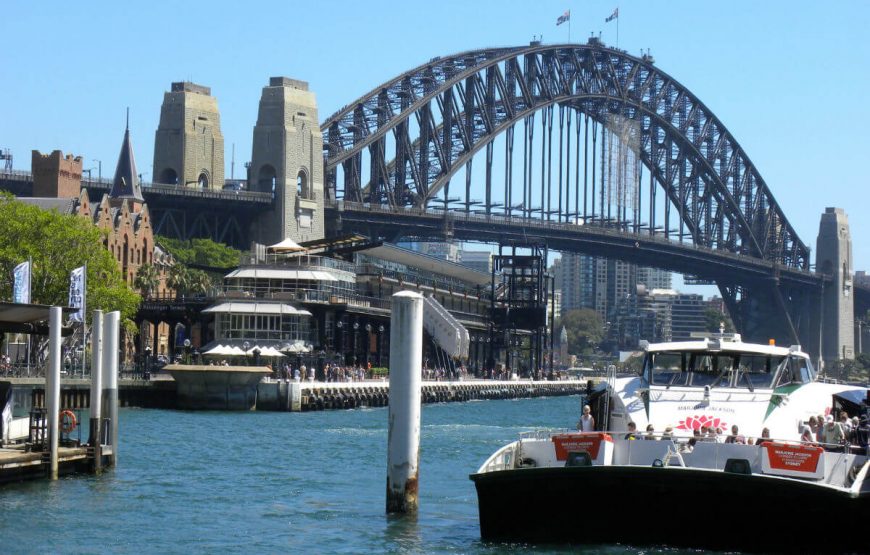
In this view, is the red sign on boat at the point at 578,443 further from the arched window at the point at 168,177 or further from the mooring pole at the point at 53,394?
the arched window at the point at 168,177

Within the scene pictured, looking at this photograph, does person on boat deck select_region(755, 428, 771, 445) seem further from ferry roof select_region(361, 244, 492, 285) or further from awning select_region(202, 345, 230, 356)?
ferry roof select_region(361, 244, 492, 285)

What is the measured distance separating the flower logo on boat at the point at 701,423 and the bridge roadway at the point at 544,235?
11819cm

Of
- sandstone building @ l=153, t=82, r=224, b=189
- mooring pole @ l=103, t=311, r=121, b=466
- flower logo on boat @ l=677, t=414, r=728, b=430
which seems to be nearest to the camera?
flower logo on boat @ l=677, t=414, r=728, b=430

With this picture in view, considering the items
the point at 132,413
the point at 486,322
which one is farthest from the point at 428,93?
the point at 132,413

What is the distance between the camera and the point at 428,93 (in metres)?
164

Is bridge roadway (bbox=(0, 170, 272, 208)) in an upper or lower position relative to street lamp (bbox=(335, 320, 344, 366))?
upper

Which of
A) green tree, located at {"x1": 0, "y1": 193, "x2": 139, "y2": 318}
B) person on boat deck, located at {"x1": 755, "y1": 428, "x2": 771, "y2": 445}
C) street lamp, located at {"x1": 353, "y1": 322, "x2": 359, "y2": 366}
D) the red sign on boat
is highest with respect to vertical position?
green tree, located at {"x1": 0, "y1": 193, "x2": 139, "y2": 318}

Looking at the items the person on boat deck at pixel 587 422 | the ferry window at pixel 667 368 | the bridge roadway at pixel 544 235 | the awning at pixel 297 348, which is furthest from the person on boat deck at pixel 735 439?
the bridge roadway at pixel 544 235

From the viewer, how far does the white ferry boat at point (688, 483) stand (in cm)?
2889

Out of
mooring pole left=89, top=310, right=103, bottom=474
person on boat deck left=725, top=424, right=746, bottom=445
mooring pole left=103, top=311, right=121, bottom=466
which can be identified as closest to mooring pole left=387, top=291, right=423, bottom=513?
person on boat deck left=725, top=424, right=746, bottom=445

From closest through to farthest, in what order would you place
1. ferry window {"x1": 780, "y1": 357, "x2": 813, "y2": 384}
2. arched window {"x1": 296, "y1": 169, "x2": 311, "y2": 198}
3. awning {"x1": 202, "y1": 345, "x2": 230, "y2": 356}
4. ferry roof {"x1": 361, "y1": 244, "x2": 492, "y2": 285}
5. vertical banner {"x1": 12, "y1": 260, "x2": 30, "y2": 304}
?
ferry window {"x1": 780, "y1": 357, "x2": 813, "y2": 384} < vertical banner {"x1": 12, "y1": 260, "x2": 30, "y2": 304} < awning {"x1": 202, "y1": 345, "x2": 230, "y2": 356} < ferry roof {"x1": 361, "y1": 244, "x2": 492, "y2": 285} < arched window {"x1": 296, "y1": 169, "x2": 311, "y2": 198}

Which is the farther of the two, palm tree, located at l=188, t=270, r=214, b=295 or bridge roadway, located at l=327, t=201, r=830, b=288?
bridge roadway, located at l=327, t=201, r=830, b=288

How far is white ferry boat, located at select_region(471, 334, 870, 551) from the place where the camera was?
2889 centimetres

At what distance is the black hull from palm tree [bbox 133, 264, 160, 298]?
94.3 metres
